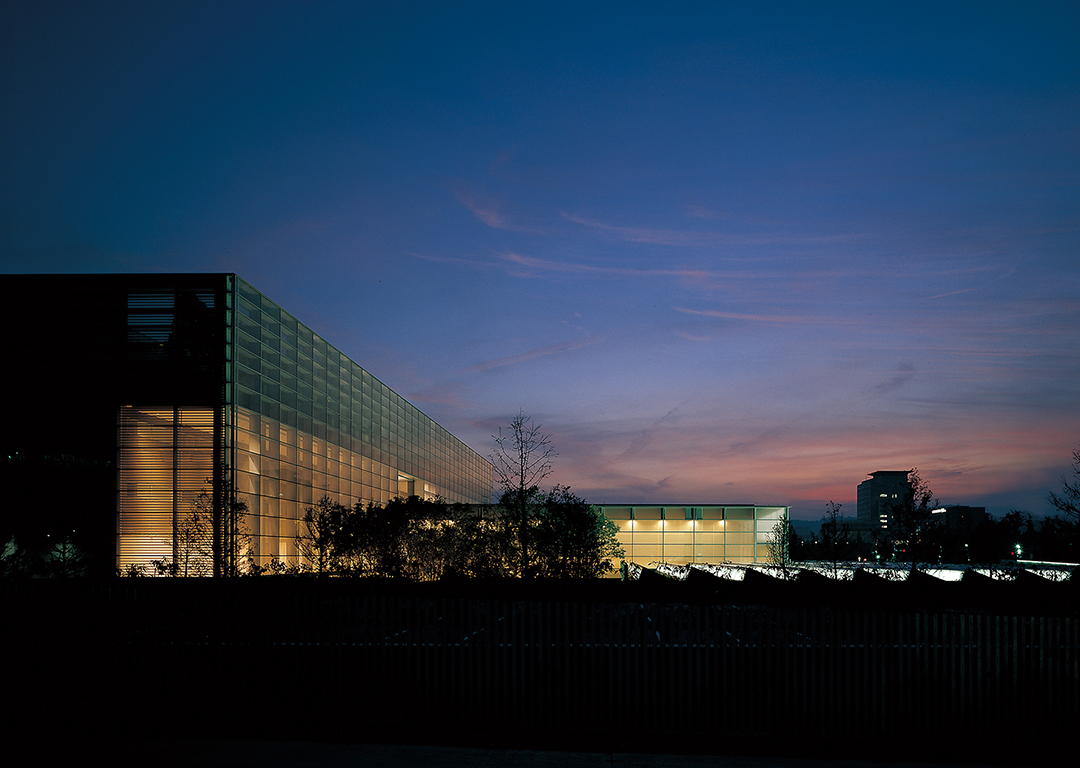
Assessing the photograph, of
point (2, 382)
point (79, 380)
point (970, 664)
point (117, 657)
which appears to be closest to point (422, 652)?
point (117, 657)

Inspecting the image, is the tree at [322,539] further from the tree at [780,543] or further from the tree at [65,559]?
the tree at [780,543]

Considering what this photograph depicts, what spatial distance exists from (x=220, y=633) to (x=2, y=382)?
30066mm

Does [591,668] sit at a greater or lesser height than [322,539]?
greater

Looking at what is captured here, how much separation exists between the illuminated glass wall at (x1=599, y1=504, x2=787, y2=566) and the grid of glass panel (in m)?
20.2

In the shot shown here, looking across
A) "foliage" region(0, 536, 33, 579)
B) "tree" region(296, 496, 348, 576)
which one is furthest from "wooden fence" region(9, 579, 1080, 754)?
"tree" region(296, 496, 348, 576)

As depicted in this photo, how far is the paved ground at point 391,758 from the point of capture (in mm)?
9695

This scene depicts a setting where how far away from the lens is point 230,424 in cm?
3469

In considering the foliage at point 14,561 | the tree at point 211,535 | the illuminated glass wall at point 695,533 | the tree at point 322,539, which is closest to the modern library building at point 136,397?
the tree at point 211,535

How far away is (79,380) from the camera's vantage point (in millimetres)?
34656

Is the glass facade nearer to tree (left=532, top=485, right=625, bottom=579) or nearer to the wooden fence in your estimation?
tree (left=532, top=485, right=625, bottom=579)

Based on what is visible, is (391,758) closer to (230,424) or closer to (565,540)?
(565,540)

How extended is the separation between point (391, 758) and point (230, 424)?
27.6 m

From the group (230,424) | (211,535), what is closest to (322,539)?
(211,535)

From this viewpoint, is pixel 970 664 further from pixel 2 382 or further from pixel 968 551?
pixel 968 551
